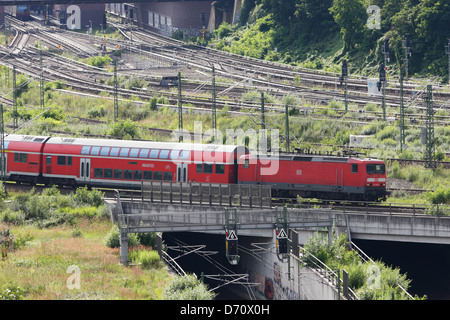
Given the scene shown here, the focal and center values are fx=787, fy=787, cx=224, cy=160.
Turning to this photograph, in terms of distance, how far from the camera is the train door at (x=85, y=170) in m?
60.6

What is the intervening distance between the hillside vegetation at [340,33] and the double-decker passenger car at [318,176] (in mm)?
43026

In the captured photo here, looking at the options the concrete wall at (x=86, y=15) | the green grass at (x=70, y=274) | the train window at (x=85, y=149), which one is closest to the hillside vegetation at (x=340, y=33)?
the concrete wall at (x=86, y=15)

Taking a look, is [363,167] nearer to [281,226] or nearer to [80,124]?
[281,226]

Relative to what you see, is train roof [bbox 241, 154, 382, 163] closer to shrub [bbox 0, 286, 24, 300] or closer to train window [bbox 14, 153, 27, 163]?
train window [bbox 14, 153, 27, 163]

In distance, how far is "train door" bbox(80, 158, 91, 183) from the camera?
199 ft

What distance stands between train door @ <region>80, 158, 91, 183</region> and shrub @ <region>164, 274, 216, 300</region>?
22121 mm

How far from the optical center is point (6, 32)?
14275 centimetres

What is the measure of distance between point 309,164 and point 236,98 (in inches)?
1598

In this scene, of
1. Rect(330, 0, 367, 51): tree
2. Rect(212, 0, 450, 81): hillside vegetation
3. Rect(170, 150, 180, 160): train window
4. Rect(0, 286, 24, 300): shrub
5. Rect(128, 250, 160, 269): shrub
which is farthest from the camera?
Rect(330, 0, 367, 51): tree

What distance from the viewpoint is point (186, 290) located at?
38938 millimetres

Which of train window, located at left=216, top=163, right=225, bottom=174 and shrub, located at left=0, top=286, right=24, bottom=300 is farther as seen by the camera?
train window, located at left=216, top=163, right=225, bottom=174

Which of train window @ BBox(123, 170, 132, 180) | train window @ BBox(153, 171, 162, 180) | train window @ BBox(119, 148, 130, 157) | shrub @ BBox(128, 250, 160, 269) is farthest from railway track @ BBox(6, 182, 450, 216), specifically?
shrub @ BBox(128, 250, 160, 269)

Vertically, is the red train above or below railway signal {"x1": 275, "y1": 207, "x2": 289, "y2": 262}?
above

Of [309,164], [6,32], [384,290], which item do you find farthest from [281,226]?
[6,32]
